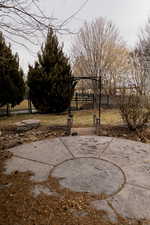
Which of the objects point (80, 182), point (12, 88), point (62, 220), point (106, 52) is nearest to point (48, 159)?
point (80, 182)

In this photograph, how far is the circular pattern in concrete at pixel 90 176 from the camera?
6.52ft

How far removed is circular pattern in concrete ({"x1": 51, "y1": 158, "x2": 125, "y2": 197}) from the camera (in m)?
1.99

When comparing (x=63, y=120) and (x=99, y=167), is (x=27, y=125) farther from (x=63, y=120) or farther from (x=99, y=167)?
(x=99, y=167)

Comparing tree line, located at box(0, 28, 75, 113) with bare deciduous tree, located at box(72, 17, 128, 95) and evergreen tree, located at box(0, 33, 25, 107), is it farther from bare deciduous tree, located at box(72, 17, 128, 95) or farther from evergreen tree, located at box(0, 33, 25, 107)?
bare deciduous tree, located at box(72, 17, 128, 95)

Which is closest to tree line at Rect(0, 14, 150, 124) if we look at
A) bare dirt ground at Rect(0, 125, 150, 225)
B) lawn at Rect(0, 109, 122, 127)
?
lawn at Rect(0, 109, 122, 127)

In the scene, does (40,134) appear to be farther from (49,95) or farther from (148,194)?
(49,95)

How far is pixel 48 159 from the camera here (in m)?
2.84

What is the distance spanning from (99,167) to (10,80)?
645 cm

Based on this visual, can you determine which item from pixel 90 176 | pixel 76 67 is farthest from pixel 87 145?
→ pixel 76 67

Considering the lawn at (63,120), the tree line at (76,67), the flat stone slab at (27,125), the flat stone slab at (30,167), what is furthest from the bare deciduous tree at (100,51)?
the flat stone slab at (30,167)

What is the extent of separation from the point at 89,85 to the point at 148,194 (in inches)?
422

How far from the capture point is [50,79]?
321 inches

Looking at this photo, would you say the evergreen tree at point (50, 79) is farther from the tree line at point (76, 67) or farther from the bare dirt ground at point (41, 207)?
the bare dirt ground at point (41, 207)

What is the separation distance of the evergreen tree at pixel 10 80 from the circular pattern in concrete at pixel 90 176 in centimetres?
585
